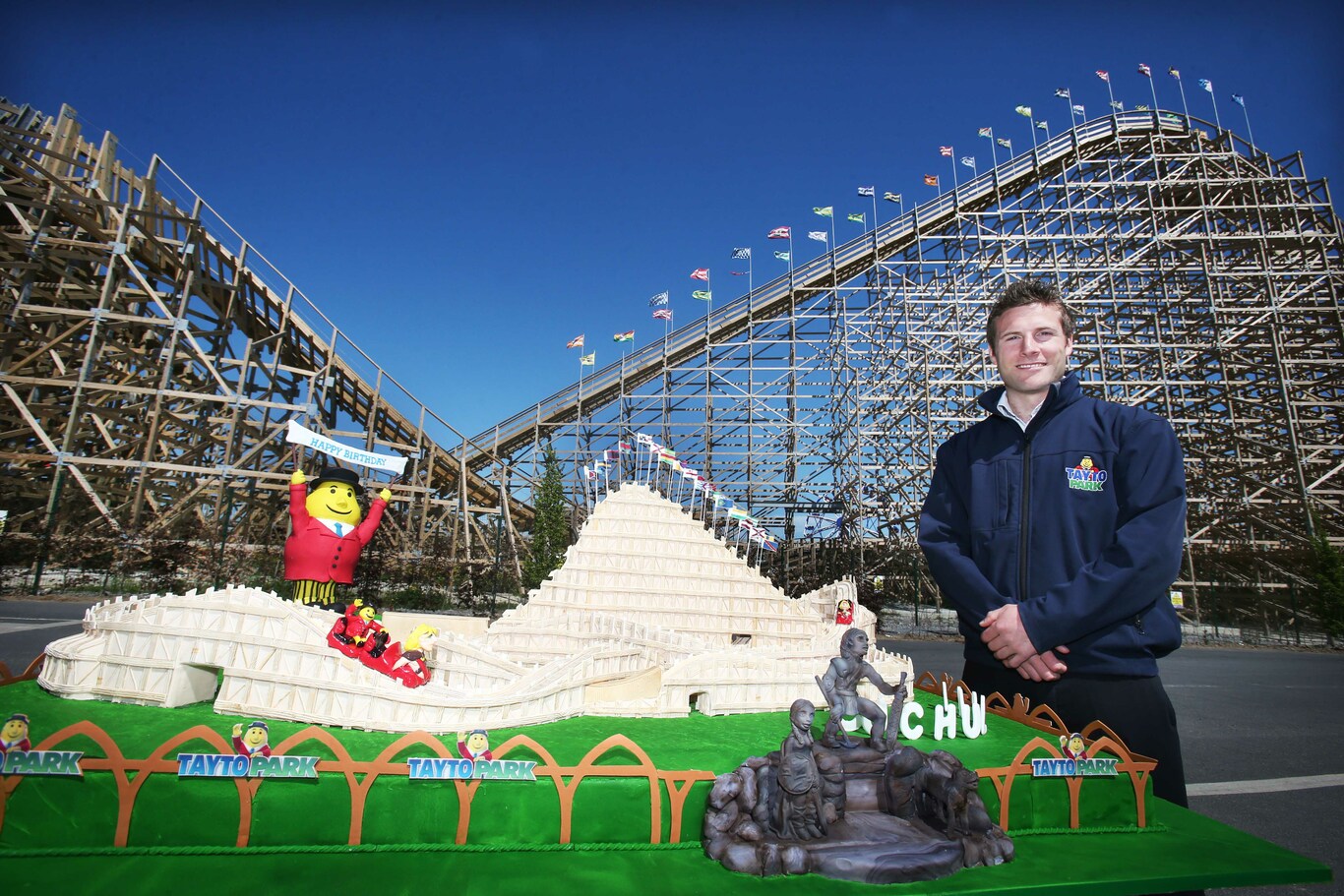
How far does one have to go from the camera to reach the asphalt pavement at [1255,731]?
16.0 ft

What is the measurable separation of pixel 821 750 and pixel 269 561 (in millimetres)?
18209

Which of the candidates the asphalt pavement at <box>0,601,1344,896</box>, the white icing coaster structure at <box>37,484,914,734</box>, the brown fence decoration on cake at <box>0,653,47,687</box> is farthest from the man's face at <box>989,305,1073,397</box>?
the brown fence decoration on cake at <box>0,653,47,687</box>

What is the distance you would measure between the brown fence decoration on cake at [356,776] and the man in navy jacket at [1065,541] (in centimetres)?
155

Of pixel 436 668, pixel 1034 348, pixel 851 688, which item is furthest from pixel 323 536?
pixel 1034 348

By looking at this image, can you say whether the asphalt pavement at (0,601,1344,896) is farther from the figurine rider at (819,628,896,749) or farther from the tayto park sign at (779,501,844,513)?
the tayto park sign at (779,501,844,513)

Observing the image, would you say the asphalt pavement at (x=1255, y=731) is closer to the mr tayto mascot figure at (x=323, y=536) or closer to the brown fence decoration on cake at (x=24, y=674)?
the brown fence decoration on cake at (x=24, y=674)

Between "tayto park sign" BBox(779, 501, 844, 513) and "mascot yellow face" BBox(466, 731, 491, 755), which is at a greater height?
"tayto park sign" BBox(779, 501, 844, 513)

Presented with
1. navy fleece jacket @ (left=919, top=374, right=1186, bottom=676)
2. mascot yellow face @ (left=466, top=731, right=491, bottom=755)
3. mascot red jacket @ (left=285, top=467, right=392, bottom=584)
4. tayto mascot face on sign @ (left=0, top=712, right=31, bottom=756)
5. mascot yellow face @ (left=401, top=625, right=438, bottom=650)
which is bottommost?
mascot yellow face @ (left=466, top=731, right=491, bottom=755)

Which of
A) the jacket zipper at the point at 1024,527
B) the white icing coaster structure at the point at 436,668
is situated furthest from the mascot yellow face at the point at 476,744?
the jacket zipper at the point at 1024,527

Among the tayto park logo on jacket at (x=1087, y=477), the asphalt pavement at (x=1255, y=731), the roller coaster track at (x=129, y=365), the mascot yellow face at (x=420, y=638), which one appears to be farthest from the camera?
the roller coaster track at (x=129, y=365)

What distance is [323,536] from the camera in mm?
6918

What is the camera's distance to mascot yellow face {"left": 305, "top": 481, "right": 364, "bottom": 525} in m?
7.01

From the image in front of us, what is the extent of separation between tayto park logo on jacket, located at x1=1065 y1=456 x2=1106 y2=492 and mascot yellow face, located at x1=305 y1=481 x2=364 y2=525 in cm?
656

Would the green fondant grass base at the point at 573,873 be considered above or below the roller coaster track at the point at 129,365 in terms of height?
below
